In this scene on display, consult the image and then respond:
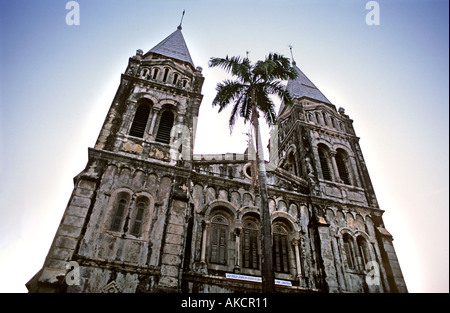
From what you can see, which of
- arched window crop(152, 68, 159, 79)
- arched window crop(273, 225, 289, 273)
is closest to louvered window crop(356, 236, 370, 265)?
arched window crop(273, 225, 289, 273)

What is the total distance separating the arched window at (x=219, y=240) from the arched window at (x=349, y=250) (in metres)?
6.36

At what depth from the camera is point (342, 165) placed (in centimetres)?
2080

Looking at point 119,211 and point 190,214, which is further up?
point 190,214

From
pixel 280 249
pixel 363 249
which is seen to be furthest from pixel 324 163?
pixel 280 249

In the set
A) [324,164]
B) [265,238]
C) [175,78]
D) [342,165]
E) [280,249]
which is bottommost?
[265,238]

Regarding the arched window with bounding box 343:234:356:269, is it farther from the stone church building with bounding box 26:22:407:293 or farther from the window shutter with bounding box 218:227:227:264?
the window shutter with bounding box 218:227:227:264

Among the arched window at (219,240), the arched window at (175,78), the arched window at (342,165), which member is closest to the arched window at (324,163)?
the arched window at (342,165)

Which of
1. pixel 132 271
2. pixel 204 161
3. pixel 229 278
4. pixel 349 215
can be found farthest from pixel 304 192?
pixel 132 271

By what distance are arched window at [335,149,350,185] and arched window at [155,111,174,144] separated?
11.3m

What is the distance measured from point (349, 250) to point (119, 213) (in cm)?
1153

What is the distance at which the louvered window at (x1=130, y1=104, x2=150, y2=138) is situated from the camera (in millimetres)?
16703

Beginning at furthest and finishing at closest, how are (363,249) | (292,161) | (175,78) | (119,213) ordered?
(292,161) → (175,78) → (363,249) → (119,213)

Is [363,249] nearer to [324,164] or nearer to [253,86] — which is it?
[324,164]
